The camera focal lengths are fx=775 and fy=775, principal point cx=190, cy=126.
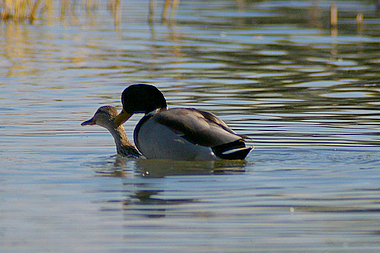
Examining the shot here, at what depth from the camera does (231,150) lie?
21.6 feet

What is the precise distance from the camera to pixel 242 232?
4691 millimetres

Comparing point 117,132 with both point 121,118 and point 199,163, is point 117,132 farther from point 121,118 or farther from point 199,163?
point 199,163

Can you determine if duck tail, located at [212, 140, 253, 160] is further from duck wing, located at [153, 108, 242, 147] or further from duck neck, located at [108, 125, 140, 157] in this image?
duck neck, located at [108, 125, 140, 157]

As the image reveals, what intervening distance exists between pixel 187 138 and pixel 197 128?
0.43ft

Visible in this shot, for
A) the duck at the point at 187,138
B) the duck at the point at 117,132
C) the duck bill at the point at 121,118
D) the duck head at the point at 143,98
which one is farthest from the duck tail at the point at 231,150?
the duck bill at the point at 121,118

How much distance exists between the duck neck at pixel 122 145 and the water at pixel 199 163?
125 mm

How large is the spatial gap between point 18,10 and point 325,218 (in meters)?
19.4

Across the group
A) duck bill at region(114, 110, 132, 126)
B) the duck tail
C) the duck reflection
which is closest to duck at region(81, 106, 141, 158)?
duck bill at region(114, 110, 132, 126)

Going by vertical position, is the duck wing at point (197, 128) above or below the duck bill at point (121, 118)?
above

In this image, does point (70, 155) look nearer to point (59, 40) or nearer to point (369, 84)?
point (369, 84)

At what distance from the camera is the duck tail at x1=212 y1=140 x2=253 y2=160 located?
659 centimetres

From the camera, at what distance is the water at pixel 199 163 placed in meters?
4.71

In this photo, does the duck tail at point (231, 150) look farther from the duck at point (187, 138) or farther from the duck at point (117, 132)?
the duck at point (117, 132)

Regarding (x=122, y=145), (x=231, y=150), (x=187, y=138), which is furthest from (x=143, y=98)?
(x=231, y=150)
